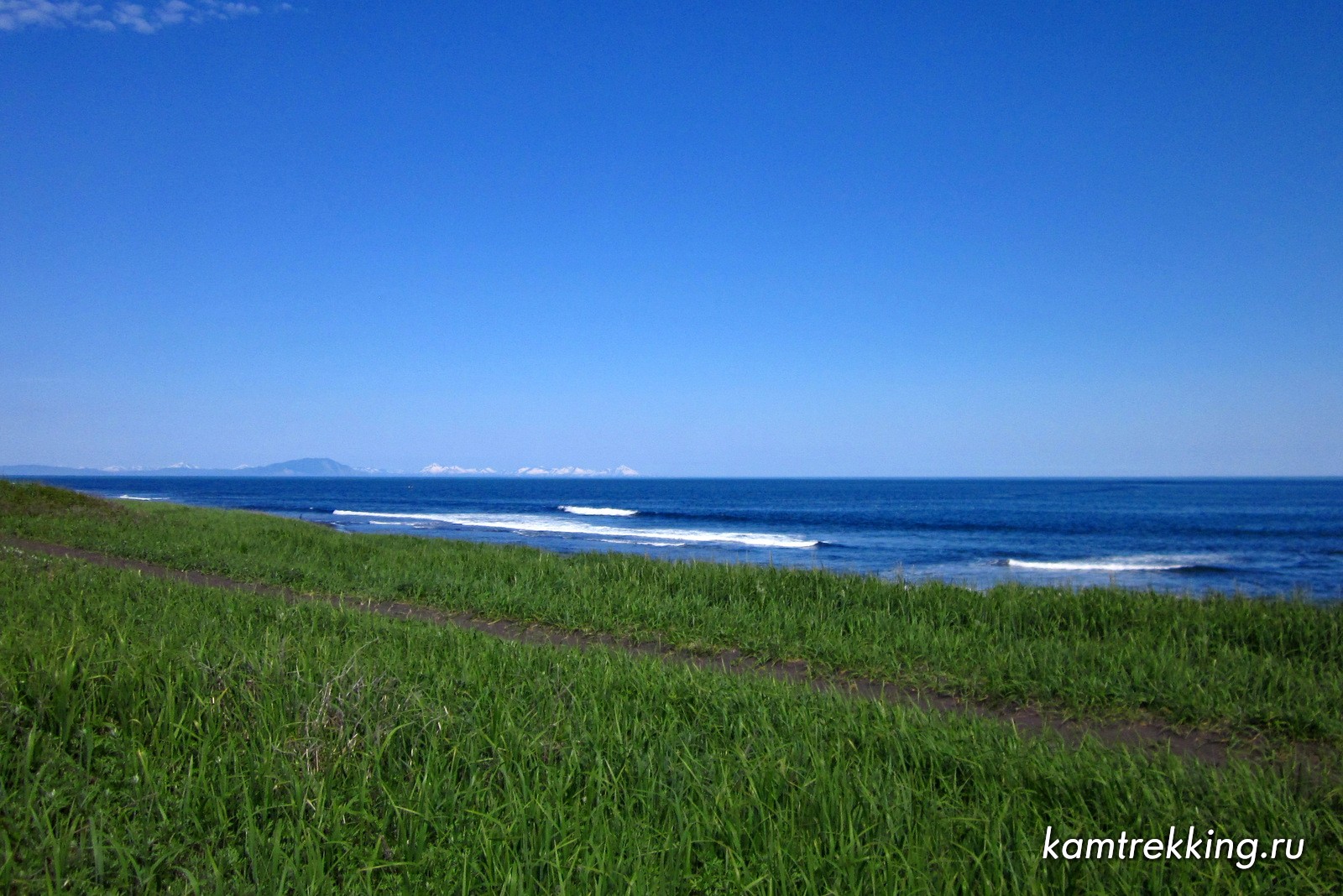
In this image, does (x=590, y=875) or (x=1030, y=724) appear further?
(x=1030, y=724)

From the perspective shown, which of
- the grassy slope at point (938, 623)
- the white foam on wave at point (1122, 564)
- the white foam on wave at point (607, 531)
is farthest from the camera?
the white foam on wave at point (607, 531)

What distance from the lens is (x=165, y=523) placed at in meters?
17.8

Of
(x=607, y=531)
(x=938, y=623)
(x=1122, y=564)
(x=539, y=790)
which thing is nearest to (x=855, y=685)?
(x=938, y=623)

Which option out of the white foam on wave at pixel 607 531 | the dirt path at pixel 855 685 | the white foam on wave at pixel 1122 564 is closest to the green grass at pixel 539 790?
the dirt path at pixel 855 685

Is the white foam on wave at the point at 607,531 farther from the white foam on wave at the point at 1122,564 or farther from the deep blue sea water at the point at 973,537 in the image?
the white foam on wave at the point at 1122,564

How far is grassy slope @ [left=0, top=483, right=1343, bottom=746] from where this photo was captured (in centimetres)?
555

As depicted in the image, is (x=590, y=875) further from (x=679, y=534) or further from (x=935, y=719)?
(x=679, y=534)

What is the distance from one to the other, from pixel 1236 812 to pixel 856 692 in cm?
278

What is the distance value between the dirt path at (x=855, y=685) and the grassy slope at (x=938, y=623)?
0.56 feet

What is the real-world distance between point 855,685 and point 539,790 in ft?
11.0

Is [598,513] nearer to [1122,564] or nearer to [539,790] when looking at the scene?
[1122,564]

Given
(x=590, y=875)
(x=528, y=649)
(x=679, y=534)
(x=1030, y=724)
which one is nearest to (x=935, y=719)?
(x=1030, y=724)

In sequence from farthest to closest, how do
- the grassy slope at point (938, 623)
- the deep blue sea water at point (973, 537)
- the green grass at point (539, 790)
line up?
the deep blue sea water at point (973, 537)
the grassy slope at point (938, 623)
the green grass at point (539, 790)

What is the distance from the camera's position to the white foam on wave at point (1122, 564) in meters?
26.7
